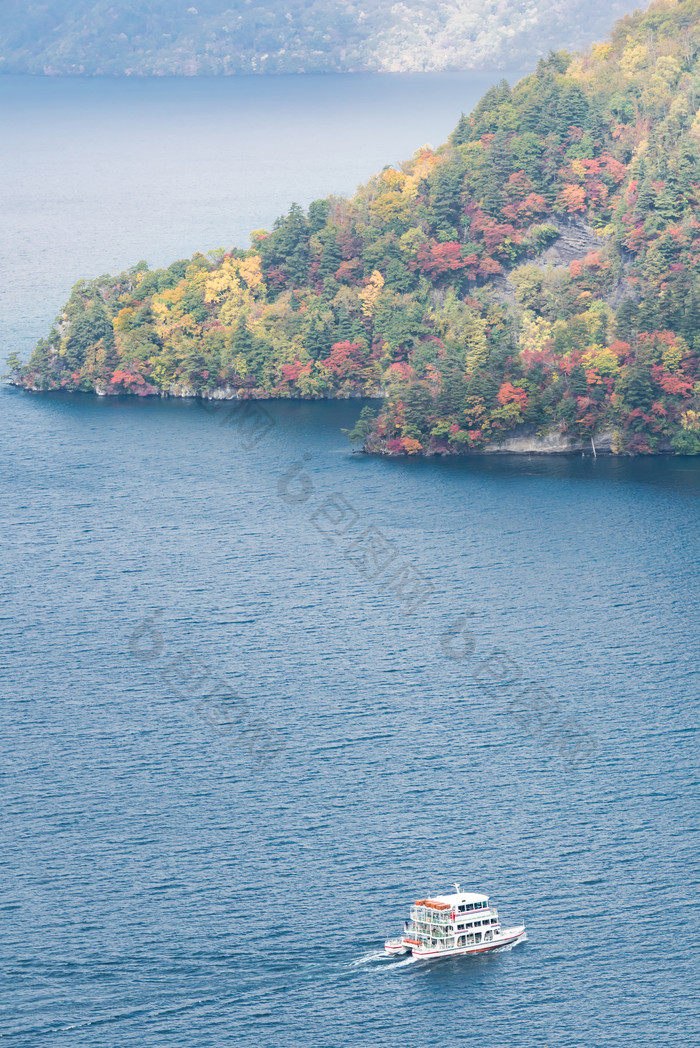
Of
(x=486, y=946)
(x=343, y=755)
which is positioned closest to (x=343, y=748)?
(x=343, y=755)

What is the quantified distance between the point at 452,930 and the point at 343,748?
22268 mm

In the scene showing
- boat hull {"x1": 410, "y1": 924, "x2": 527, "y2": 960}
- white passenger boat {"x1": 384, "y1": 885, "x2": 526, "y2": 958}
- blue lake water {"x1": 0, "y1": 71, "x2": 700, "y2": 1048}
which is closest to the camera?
blue lake water {"x1": 0, "y1": 71, "x2": 700, "y2": 1048}

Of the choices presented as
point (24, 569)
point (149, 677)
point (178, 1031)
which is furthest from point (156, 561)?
point (178, 1031)

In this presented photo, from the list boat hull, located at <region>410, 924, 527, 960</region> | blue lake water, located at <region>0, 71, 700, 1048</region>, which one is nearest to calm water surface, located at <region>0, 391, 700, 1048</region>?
blue lake water, located at <region>0, 71, 700, 1048</region>

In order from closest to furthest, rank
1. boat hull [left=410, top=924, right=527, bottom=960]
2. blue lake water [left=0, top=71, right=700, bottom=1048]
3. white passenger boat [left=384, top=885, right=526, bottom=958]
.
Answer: blue lake water [left=0, top=71, right=700, bottom=1048] → white passenger boat [left=384, top=885, right=526, bottom=958] → boat hull [left=410, top=924, right=527, bottom=960]

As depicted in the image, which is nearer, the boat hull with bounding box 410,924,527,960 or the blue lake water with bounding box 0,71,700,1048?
the blue lake water with bounding box 0,71,700,1048

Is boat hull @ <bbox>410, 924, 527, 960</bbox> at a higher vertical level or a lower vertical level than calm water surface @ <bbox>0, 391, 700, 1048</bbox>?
lower

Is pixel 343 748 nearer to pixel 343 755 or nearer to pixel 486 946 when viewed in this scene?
pixel 343 755

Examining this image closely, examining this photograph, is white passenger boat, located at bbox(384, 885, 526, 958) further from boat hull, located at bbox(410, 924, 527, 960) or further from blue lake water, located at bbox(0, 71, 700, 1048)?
blue lake water, located at bbox(0, 71, 700, 1048)

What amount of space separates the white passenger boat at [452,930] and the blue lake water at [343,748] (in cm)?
94

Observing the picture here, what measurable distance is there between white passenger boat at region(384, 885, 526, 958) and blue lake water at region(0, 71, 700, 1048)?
0.94 metres

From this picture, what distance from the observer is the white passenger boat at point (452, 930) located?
92.9 metres

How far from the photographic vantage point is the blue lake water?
296ft

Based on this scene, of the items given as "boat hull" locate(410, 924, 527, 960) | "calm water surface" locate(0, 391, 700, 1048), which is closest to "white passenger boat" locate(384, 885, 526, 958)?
"boat hull" locate(410, 924, 527, 960)
